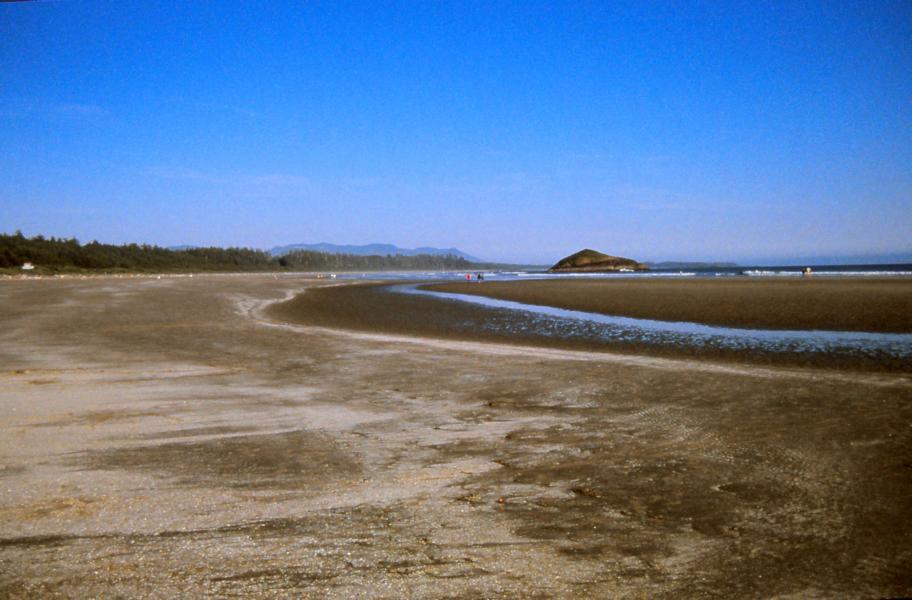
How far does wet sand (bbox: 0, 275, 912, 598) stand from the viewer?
2.91m

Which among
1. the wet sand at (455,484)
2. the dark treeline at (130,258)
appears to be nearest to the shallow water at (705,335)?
the wet sand at (455,484)

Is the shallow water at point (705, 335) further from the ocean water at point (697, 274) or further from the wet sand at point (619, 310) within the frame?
the ocean water at point (697, 274)

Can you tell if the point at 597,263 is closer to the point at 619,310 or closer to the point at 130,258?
the point at 130,258

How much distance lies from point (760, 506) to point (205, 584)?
3376 mm

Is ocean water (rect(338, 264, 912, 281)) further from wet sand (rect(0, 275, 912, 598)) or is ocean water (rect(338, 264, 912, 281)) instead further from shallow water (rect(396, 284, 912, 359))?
wet sand (rect(0, 275, 912, 598))

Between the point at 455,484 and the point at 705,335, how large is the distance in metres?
11.2

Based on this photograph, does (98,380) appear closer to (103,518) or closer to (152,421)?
(152,421)

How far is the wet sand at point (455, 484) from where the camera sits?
291cm

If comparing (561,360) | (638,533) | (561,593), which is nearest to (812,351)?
(561,360)

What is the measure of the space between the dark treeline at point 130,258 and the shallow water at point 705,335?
72.9 metres

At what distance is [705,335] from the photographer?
1370 cm

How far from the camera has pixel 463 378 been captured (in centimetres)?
848

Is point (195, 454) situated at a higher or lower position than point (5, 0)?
lower

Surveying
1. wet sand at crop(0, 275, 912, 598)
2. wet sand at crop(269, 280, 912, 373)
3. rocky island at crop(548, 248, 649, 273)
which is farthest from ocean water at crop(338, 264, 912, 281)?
wet sand at crop(0, 275, 912, 598)
